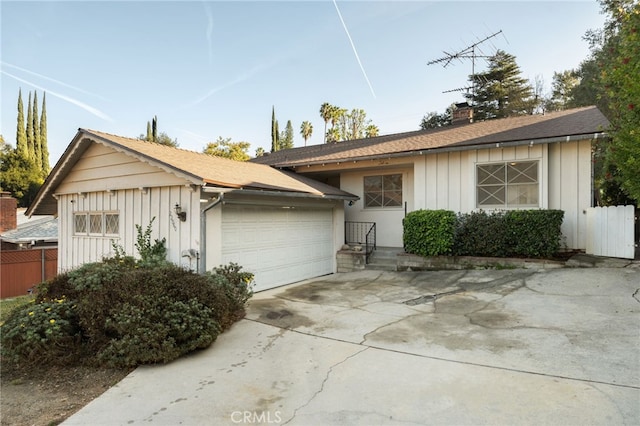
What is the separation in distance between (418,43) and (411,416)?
12.1m

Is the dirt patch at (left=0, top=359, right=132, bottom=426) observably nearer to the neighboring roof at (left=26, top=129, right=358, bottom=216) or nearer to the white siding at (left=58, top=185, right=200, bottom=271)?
the white siding at (left=58, top=185, right=200, bottom=271)

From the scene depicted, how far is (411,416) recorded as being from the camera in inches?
106

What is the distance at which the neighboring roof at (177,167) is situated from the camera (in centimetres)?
677

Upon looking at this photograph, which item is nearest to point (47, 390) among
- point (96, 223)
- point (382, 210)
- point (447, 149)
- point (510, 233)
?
point (96, 223)

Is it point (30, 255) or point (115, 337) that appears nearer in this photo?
point (115, 337)

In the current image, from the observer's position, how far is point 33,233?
1783 cm

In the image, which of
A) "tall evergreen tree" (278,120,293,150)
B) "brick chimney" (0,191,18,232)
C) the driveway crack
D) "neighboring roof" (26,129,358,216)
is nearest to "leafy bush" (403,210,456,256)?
"neighboring roof" (26,129,358,216)

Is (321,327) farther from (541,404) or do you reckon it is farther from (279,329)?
(541,404)

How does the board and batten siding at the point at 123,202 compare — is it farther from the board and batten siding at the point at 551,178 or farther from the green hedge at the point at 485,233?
the board and batten siding at the point at 551,178

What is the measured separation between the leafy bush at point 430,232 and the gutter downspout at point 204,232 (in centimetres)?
526

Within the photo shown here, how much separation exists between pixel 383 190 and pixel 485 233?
3972 millimetres

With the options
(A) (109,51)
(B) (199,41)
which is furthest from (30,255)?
(B) (199,41)

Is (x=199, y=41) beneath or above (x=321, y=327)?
above

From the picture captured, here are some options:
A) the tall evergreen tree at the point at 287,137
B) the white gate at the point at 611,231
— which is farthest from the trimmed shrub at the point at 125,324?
the tall evergreen tree at the point at 287,137
